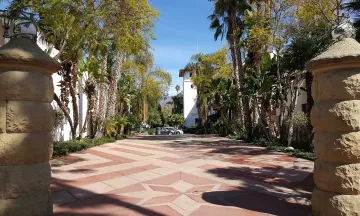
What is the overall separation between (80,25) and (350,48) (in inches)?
377

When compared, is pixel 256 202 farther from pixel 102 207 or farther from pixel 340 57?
pixel 340 57

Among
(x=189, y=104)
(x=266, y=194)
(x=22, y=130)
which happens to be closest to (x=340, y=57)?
(x=266, y=194)

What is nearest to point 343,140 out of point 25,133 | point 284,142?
point 25,133

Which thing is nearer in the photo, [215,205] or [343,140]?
→ [343,140]

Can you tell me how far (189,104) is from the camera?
58.2 metres

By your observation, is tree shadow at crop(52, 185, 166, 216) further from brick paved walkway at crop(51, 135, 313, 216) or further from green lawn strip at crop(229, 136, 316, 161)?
green lawn strip at crop(229, 136, 316, 161)

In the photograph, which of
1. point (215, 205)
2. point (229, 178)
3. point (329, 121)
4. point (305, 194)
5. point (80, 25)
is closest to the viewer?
point (329, 121)

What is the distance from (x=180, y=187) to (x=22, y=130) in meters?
3.86

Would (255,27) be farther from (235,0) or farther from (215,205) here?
(215,205)

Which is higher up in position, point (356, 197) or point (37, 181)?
point (37, 181)

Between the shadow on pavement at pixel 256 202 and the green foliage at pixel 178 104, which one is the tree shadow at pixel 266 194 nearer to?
the shadow on pavement at pixel 256 202

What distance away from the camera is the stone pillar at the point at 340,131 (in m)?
4.07

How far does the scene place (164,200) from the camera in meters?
5.69

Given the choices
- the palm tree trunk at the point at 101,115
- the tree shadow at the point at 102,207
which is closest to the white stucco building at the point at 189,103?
the palm tree trunk at the point at 101,115
